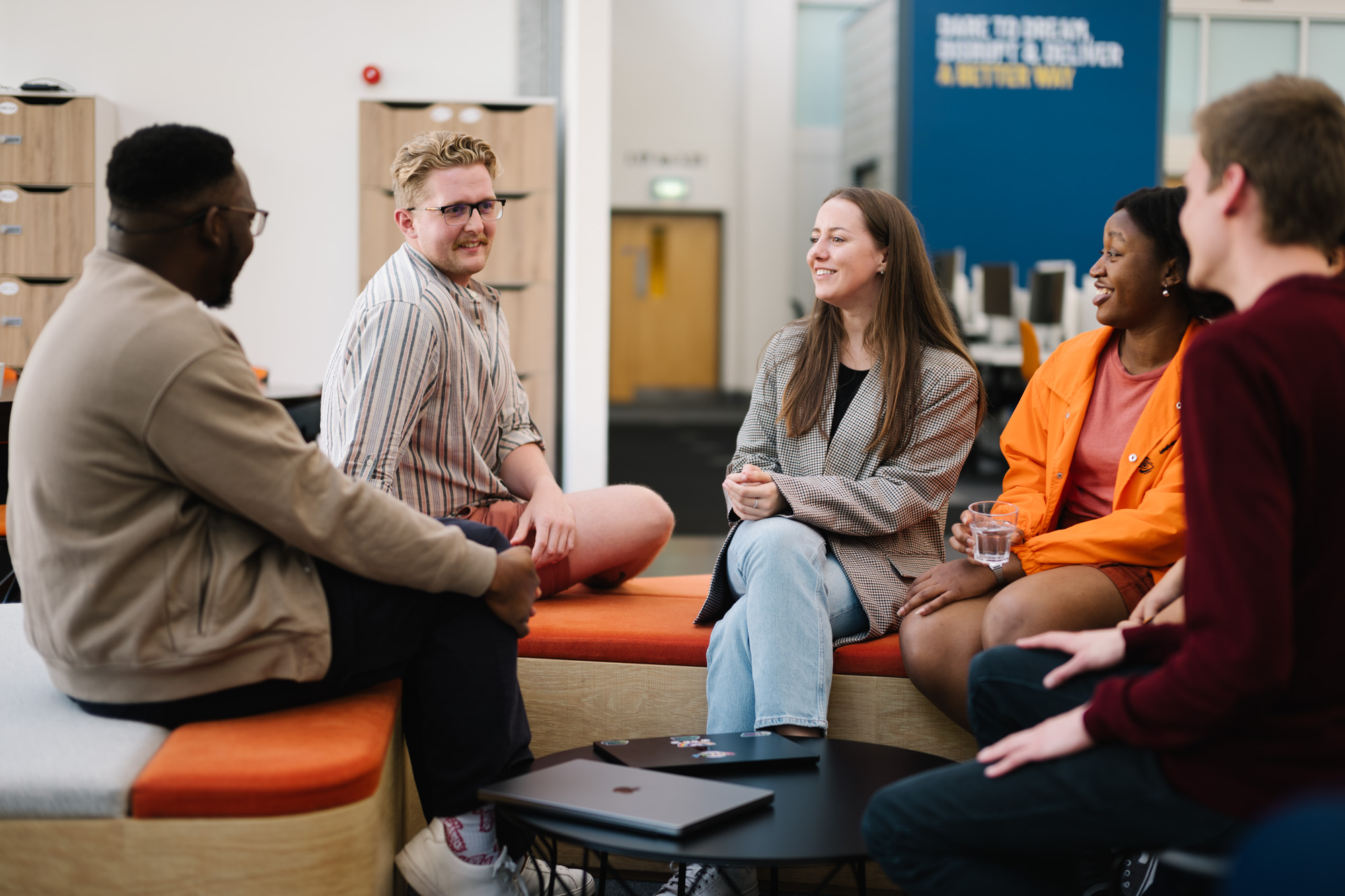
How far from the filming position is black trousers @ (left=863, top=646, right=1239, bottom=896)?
1.13 m

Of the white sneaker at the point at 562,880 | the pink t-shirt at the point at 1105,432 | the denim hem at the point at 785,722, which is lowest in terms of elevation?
the white sneaker at the point at 562,880

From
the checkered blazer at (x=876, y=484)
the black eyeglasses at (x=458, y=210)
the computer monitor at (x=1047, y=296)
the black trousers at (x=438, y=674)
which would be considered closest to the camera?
the black trousers at (x=438, y=674)

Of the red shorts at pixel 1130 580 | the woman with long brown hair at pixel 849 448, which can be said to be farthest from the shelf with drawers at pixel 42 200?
the red shorts at pixel 1130 580

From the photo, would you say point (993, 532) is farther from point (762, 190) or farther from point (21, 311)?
point (762, 190)

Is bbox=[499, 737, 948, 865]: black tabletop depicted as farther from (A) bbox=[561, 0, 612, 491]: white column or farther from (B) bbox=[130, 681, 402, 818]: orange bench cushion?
(A) bbox=[561, 0, 612, 491]: white column

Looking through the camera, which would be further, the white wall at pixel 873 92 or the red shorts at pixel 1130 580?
the white wall at pixel 873 92

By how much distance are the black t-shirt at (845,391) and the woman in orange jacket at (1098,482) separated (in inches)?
12.8

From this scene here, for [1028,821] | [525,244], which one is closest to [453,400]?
[1028,821]

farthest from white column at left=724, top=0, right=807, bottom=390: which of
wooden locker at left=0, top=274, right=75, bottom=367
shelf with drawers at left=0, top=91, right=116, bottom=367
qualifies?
wooden locker at left=0, top=274, right=75, bottom=367

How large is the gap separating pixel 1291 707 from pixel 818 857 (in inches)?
19.4

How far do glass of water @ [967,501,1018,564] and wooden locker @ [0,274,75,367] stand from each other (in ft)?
17.5

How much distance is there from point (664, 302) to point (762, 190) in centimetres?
181

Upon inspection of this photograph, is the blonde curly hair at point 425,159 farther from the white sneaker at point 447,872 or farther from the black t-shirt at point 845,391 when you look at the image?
the white sneaker at point 447,872

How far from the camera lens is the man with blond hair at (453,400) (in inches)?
81.9
